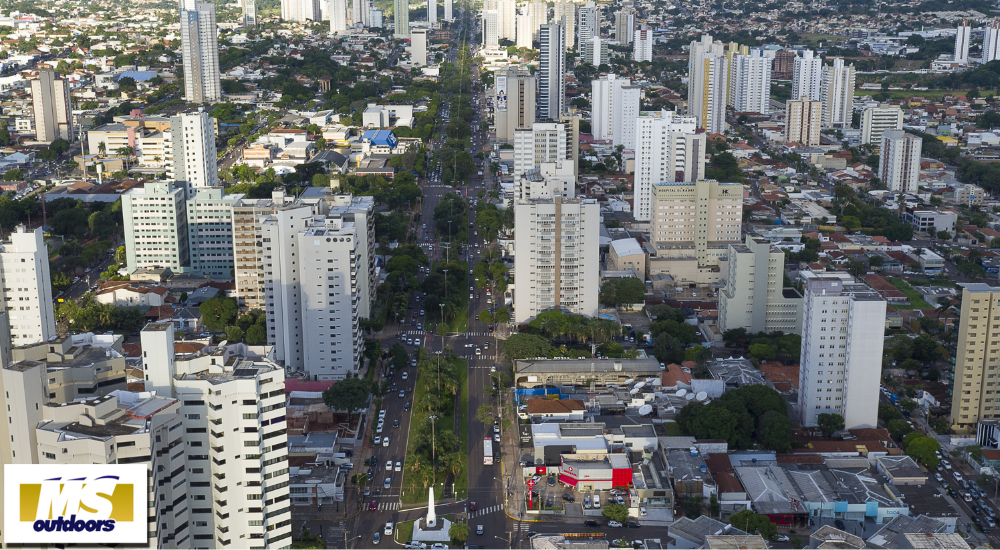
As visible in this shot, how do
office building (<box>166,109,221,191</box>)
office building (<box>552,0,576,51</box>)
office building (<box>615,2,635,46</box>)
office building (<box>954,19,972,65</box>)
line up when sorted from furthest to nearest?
office building (<box>615,2,635,46</box>)
office building (<box>552,0,576,51</box>)
office building (<box>954,19,972,65</box>)
office building (<box>166,109,221,191</box>)

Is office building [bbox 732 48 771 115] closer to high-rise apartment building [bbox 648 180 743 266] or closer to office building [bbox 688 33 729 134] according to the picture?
office building [bbox 688 33 729 134]

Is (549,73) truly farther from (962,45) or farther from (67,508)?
A: (67,508)

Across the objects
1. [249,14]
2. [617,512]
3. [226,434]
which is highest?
[249,14]

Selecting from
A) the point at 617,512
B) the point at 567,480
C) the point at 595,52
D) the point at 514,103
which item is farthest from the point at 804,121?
the point at 617,512

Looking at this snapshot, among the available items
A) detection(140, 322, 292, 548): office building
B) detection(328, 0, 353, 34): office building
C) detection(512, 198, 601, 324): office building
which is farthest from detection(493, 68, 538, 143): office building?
detection(328, 0, 353, 34): office building

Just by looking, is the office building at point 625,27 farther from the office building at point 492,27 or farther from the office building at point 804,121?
the office building at point 804,121

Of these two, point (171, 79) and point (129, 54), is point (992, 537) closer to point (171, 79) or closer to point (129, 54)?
point (171, 79)

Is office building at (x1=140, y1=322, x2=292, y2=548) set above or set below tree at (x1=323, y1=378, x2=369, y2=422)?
above
